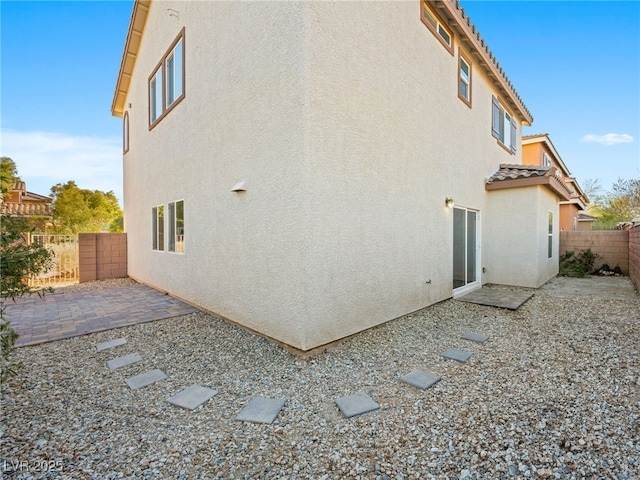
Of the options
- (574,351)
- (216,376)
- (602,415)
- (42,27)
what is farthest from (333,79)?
(42,27)

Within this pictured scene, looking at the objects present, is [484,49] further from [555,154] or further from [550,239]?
[555,154]

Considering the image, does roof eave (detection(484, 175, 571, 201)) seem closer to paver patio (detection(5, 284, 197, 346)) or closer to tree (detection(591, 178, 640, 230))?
paver patio (detection(5, 284, 197, 346))

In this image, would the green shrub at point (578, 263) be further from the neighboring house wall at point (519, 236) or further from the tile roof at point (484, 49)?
the tile roof at point (484, 49)

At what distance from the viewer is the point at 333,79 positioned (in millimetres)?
5113

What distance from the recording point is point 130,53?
12508 millimetres

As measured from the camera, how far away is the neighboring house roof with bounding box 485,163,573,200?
10094mm

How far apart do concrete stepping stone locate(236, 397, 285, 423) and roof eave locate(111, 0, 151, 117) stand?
1378cm

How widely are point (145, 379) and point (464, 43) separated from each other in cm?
1205

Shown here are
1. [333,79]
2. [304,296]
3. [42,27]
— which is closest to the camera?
[304,296]

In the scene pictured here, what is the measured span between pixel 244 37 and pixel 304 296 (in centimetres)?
520

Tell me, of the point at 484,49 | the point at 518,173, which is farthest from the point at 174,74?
the point at 518,173

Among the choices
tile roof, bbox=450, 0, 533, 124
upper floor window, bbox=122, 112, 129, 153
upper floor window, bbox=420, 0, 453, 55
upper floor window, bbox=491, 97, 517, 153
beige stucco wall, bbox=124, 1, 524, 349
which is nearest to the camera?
beige stucco wall, bbox=124, 1, 524, 349

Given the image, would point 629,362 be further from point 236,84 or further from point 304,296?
point 236,84

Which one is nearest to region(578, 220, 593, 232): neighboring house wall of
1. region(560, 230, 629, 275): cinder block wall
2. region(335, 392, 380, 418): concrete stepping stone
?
region(560, 230, 629, 275): cinder block wall
